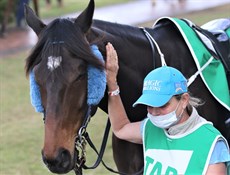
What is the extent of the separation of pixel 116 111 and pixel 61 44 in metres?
0.57

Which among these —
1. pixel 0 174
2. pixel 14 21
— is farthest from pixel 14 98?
pixel 14 21

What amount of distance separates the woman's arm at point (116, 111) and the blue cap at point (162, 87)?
0.28 m

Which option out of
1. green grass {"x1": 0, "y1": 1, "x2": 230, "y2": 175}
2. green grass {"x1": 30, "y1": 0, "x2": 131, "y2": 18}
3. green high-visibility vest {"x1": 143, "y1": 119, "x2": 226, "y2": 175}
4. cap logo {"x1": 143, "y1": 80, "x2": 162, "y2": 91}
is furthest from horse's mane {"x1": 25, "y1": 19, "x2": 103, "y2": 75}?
green grass {"x1": 30, "y1": 0, "x2": 131, "y2": 18}

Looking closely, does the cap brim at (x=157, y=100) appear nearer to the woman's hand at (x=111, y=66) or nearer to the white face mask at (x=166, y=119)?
the white face mask at (x=166, y=119)

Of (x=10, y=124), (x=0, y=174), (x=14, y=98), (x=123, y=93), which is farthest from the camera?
(x=14, y=98)

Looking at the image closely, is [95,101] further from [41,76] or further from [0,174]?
[0,174]

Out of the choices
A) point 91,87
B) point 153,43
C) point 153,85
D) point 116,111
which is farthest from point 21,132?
point 153,85

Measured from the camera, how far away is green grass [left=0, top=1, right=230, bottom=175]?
588cm

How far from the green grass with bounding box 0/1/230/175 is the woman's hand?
2972 millimetres

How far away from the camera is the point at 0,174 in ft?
18.6

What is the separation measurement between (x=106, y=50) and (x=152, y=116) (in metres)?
0.50

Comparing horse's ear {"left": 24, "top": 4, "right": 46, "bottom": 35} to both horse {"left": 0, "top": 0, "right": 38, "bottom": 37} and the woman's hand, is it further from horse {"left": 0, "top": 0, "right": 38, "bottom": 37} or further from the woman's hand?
horse {"left": 0, "top": 0, "right": 38, "bottom": 37}

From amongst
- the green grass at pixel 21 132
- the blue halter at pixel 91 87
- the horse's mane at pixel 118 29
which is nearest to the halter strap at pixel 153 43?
the horse's mane at pixel 118 29

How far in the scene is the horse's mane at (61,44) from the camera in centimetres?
247
